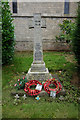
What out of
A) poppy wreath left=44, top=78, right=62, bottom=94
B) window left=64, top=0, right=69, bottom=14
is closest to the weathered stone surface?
poppy wreath left=44, top=78, right=62, bottom=94

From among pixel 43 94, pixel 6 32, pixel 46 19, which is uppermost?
pixel 46 19

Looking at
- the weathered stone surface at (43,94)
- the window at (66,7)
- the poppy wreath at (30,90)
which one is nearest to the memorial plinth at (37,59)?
the poppy wreath at (30,90)

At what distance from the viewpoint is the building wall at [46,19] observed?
10.0 meters

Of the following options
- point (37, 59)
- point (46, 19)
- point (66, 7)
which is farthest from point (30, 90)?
point (66, 7)

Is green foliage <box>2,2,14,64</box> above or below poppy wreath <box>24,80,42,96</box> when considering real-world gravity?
above

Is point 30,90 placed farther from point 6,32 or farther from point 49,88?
point 6,32

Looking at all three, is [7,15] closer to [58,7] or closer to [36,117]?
[36,117]

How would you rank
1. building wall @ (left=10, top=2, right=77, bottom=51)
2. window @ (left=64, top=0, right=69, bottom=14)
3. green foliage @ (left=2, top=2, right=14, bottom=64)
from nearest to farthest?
green foliage @ (left=2, top=2, right=14, bottom=64) → building wall @ (left=10, top=2, right=77, bottom=51) → window @ (left=64, top=0, right=69, bottom=14)

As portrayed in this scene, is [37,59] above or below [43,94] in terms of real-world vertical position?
above

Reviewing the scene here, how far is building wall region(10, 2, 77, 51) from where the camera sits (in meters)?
10.0

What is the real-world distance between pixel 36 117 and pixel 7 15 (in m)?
5.02

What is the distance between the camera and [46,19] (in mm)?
10344

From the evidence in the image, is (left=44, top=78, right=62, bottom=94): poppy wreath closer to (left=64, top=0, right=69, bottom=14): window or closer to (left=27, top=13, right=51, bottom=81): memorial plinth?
(left=27, top=13, right=51, bottom=81): memorial plinth

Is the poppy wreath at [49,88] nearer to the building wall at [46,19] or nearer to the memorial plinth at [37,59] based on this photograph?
the memorial plinth at [37,59]
